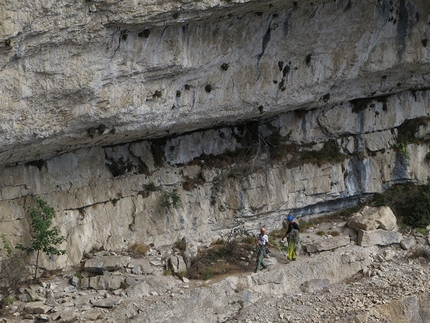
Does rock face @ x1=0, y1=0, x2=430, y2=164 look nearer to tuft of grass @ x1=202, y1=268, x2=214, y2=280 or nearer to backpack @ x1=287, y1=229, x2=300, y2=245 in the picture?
backpack @ x1=287, y1=229, x2=300, y2=245

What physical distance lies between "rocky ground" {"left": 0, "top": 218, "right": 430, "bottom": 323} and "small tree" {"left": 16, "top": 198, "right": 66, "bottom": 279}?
0.89 metres

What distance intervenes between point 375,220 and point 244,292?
487 cm

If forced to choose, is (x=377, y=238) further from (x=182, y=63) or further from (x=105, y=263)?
(x=182, y=63)

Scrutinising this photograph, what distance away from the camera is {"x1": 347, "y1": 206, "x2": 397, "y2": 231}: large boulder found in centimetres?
1986

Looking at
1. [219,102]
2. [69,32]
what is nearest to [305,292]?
[219,102]

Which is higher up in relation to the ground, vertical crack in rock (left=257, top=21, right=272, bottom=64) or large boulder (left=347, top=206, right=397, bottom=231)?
vertical crack in rock (left=257, top=21, right=272, bottom=64)

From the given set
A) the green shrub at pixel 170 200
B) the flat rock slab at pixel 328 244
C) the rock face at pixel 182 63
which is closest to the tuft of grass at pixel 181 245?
the green shrub at pixel 170 200

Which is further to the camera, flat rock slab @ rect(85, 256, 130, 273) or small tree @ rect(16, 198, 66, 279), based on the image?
flat rock slab @ rect(85, 256, 130, 273)

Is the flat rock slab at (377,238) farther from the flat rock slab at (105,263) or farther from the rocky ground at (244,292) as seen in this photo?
the flat rock slab at (105,263)

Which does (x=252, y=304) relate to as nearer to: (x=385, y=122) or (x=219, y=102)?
(x=219, y=102)

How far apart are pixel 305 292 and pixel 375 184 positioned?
5.28 m

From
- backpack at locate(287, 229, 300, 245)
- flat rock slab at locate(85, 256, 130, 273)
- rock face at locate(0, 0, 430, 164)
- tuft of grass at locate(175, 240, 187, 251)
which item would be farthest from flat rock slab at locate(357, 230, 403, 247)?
flat rock slab at locate(85, 256, 130, 273)

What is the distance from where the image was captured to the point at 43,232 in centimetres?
1659

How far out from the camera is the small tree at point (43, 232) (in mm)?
16594
